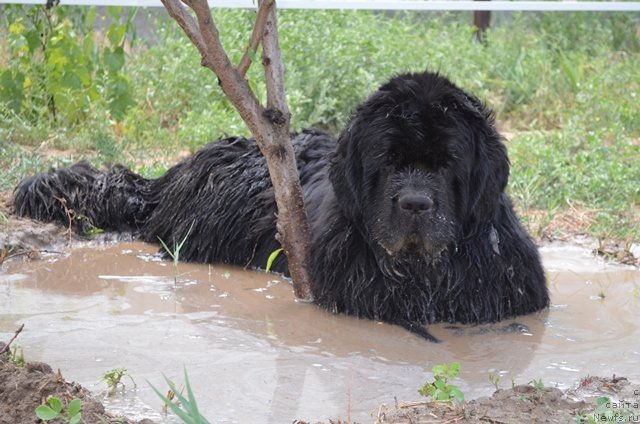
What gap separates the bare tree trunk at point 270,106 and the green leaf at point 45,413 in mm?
1793

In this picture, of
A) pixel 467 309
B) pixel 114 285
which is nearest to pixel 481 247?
pixel 467 309

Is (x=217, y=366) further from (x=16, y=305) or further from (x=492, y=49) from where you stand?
(x=492, y=49)

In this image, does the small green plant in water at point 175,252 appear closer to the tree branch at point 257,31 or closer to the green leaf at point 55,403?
the tree branch at point 257,31

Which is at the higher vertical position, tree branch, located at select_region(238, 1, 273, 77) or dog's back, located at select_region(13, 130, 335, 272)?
tree branch, located at select_region(238, 1, 273, 77)

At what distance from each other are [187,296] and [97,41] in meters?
5.40

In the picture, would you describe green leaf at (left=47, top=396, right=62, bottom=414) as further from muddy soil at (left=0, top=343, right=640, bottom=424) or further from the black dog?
the black dog

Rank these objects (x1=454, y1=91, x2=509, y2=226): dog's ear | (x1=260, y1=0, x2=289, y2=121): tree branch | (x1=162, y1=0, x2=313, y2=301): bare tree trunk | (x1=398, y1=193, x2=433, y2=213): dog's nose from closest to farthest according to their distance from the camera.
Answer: (x1=398, y1=193, x2=433, y2=213): dog's nose < (x1=162, y1=0, x2=313, y2=301): bare tree trunk < (x1=454, y1=91, x2=509, y2=226): dog's ear < (x1=260, y1=0, x2=289, y2=121): tree branch

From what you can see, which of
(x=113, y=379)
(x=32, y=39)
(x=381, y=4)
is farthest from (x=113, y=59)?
(x=113, y=379)

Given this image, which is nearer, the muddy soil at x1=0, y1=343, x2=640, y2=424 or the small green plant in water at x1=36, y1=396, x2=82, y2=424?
the small green plant in water at x1=36, y1=396, x2=82, y2=424

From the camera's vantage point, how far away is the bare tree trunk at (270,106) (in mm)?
4070

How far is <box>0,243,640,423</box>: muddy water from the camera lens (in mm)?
3375

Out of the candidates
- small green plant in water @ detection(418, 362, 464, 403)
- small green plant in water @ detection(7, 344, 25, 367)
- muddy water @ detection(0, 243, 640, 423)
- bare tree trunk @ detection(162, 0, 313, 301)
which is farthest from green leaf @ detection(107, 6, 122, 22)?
small green plant in water @ detection(418, 362, 464, 403)

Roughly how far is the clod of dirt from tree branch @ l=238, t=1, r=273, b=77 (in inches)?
61.8

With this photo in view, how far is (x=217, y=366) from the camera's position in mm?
3602
